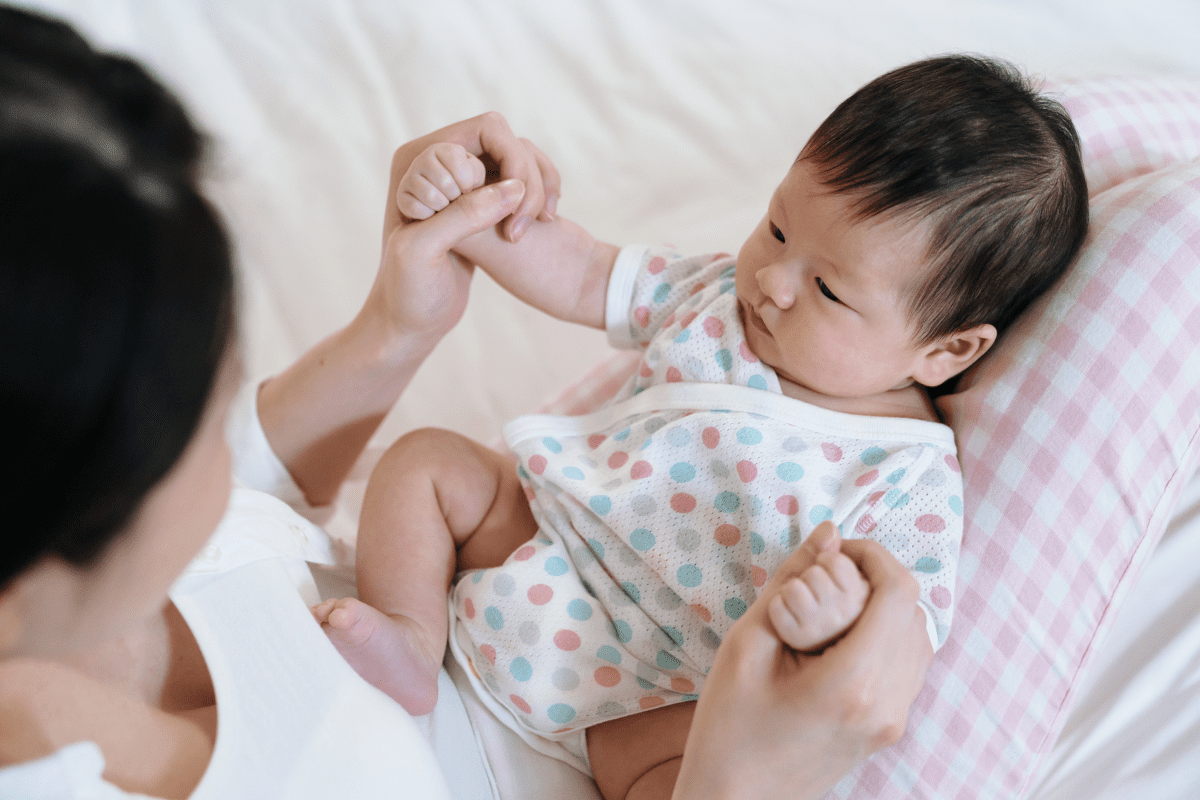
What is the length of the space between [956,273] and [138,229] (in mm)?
762

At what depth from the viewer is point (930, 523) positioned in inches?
33.7

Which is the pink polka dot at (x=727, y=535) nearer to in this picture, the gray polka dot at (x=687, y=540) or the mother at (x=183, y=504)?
the gray polka dot at (x=687, y=540)

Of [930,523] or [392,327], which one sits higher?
[392,327]

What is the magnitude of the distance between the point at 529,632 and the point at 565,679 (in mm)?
62

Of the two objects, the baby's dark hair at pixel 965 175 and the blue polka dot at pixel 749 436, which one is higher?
the baby's dark hair at pixel 965 175

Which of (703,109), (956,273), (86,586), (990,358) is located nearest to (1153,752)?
(990,358)

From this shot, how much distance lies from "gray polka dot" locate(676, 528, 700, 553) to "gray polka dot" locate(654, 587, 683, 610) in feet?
0.16

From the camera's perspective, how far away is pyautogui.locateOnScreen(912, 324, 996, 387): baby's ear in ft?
3.05

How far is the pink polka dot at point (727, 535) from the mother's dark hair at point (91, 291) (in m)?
0.60

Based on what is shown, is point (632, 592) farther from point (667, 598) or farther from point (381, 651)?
point (381, 651)

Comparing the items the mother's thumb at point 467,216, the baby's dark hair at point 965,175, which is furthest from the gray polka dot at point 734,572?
the mother's thumb at point 467,216

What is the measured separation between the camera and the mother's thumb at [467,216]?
94 centimetres

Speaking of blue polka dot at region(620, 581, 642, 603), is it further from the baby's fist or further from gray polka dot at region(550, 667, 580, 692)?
the baby's fist

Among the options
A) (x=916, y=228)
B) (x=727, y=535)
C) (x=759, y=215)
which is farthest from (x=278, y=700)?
(x=759, y=215)
